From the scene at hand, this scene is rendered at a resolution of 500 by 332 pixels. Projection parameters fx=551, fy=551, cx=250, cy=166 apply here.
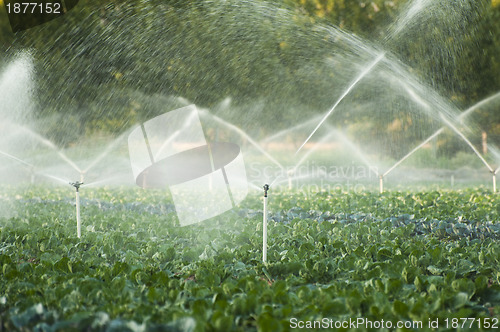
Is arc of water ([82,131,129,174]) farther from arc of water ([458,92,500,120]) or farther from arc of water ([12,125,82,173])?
arc of water ([458,92,500,120])

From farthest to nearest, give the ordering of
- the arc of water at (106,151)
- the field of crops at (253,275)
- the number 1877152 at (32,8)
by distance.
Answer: the arc of water at (106,151) < the number 1877152 at (32,8) < the field of crops at (253,275)

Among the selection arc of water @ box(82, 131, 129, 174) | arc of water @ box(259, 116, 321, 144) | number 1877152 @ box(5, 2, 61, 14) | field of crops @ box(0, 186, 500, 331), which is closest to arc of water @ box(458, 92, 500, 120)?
arc of water @ box(259, 116, 321, 144)

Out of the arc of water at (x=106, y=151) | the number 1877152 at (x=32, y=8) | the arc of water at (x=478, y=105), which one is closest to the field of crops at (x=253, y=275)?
the number 1877152 at (x=32, y=8)

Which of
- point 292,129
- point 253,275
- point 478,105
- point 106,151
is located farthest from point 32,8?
point 478,105

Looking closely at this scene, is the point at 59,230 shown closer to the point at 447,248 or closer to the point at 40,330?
the point at 40,330

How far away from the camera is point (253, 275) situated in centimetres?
547

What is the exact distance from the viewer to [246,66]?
28781mm

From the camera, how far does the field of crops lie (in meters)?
4.00

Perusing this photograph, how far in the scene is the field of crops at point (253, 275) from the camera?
157 inches

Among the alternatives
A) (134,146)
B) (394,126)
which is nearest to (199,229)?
(134,146)

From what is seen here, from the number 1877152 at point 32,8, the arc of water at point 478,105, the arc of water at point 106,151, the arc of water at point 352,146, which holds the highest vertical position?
the number 1877152 at point 32,8

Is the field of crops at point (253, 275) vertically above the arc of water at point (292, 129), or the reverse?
the field of crops at point (253, 275)

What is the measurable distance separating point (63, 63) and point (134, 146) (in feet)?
49.1

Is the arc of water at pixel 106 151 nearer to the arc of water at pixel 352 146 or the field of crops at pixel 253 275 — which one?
the arc of water at pixel 352 146
